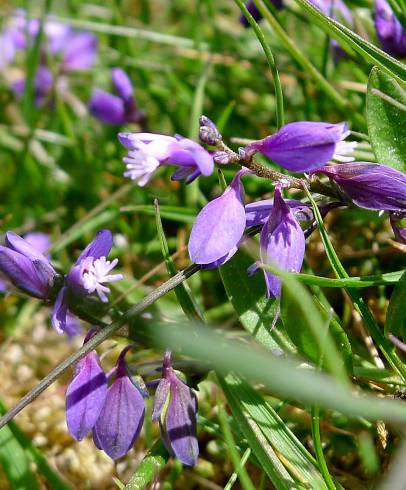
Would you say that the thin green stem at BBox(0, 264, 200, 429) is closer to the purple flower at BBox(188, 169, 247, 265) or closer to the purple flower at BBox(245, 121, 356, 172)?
the purple flower at BBox(188, 169, 247, 265)

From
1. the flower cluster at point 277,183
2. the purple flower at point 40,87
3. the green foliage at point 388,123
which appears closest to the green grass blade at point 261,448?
the flower cluster at point 277,183

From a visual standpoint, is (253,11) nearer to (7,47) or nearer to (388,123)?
(388,123)

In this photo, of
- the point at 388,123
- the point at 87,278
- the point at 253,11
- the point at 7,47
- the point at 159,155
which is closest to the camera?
the point at 159,155

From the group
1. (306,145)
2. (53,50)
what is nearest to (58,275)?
(306,145)

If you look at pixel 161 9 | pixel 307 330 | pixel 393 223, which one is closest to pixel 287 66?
pixel 393 223

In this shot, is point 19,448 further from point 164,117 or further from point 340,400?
point 164,117

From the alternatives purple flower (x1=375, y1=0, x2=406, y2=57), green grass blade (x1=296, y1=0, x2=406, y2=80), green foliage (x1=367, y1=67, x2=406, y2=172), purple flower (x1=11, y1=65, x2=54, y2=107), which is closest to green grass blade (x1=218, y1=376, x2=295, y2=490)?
green foliage (x1=367, y1=67, x2=406, y2=172)
